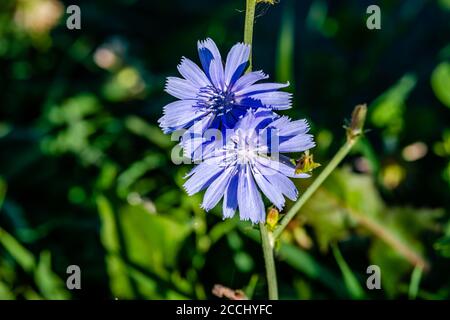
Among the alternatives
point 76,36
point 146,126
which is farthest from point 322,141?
point 76,36

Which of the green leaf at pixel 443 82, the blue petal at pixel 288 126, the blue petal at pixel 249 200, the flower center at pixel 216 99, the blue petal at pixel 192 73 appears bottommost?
the blue petal at pixel 249 200

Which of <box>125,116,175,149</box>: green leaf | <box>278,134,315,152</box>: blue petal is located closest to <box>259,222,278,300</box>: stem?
<box>278,134,315,152</box>: blue petal

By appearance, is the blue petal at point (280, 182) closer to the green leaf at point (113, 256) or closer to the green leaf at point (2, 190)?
the green leaf at point (113, 256)

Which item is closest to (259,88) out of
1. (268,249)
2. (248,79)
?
(248,79)

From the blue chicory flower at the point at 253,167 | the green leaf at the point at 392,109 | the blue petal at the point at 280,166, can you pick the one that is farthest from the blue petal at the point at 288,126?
the green leaf at the point at 392,109

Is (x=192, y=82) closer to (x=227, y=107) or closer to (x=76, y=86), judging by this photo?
(x=227, y=107)

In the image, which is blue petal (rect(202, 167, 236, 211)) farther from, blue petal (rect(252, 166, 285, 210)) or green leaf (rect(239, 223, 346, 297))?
green leaf (rect(239, 223, 346, 297))

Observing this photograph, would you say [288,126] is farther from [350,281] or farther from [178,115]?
[350,281]
